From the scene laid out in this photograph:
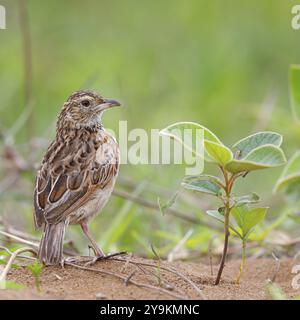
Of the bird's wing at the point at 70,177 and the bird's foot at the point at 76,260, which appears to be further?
the bird's wing at the point at 70,177

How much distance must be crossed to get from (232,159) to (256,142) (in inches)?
13.4

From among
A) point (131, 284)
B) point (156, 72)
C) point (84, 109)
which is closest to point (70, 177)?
point (84, 109)

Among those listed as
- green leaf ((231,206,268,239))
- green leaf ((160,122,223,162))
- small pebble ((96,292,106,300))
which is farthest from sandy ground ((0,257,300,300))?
green leaf ((160,122,223,162))

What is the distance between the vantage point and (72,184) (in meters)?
6.49

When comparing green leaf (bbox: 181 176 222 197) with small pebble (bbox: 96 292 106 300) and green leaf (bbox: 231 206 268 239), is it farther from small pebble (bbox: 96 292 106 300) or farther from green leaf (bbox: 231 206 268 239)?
small pebble (bbox: 96 292 106 300)

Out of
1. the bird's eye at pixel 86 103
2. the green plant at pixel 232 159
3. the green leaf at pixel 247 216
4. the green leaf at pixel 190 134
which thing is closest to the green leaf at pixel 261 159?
the green plant at pixel 232 159

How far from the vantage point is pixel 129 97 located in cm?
1235

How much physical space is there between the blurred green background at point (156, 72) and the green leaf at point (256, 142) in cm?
310

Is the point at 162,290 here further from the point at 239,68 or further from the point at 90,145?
the point at 239,68

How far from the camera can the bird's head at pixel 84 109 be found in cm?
751

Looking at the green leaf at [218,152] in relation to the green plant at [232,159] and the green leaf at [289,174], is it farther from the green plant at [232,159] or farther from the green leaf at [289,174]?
the green leaf at [289,174]

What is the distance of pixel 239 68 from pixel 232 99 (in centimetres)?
111

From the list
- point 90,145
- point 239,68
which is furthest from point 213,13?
point 90,145

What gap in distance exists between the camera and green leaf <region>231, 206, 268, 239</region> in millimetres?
5539
